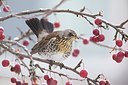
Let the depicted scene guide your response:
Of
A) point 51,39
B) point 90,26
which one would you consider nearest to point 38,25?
point 51,39

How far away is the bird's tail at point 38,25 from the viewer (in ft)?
2.21

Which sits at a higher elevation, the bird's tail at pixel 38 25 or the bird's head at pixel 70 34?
the bird's tail at pixel 38 25

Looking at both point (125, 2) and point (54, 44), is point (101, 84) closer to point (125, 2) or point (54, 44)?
point (54, 44)

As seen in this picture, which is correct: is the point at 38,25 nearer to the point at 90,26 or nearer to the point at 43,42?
the point at 43,42

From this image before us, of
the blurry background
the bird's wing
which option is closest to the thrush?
the bird's wing

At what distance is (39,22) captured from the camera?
69 centimetres

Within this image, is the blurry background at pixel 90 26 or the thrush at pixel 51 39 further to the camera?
the blurry background at pixel 90 26

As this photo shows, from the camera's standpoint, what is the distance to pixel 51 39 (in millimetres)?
674

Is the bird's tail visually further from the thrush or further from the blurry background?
the blurry background

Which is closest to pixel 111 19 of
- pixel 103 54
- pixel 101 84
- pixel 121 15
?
pixel 121 15

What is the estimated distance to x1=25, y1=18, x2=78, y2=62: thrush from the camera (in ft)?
2.17

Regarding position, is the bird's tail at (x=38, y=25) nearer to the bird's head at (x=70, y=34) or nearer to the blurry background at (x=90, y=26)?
the bird's head at (x=70, y=34)

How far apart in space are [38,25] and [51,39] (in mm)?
43

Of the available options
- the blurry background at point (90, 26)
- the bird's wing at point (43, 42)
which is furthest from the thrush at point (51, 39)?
the blurry background at point (90, 26)
